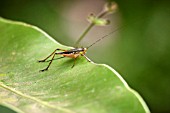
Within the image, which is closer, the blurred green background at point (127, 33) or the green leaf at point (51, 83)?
the green leaf at point (51, 83)

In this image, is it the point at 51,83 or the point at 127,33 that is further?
the point at 127,33

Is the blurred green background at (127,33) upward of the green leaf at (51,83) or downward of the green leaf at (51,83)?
downward

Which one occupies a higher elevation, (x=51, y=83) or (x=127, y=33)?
(x=51, y=83)

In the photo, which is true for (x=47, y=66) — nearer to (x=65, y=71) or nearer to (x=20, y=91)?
(x=65, y=71)

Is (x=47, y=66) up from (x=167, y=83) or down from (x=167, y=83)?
up

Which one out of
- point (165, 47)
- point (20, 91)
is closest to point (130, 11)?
point (165, 47)
